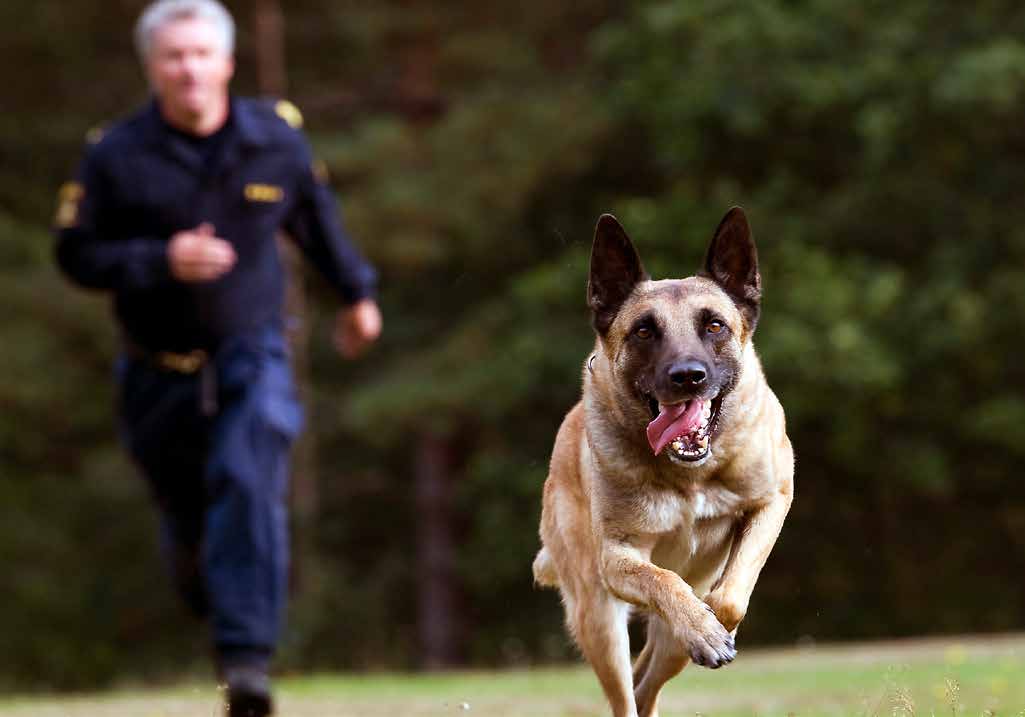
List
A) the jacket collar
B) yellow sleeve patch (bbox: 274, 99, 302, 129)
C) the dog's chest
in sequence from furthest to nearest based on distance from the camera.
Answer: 1. yellow sleeve patch (bbox: 274, 99, 302, 129)
2. the jacket collar
3. the dog's chest

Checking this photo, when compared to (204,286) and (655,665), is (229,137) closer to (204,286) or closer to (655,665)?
(204,286)

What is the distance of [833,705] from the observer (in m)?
8.52

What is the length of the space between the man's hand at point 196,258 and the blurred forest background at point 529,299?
1357 centimetres

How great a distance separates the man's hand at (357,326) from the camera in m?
7.71

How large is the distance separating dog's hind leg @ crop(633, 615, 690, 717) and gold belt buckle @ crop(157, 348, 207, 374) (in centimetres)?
233

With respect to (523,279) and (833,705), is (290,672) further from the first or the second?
(833,705)

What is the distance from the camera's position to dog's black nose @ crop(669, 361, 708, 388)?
487 cm

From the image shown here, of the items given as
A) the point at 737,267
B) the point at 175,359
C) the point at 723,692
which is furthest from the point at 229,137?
the point at 723,692

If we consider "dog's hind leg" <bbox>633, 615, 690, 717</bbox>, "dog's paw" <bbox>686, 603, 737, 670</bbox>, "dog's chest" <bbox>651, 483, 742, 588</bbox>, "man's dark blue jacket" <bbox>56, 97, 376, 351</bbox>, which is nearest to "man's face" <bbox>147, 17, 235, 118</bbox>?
"man's dark blue jacket" <bbox>56, 97, 376, 351</bbox>

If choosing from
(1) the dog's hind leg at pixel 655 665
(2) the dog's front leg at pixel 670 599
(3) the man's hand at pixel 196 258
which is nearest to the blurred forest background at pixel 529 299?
(3) the man's hand at pixel 196 258

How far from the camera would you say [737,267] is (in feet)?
17.3

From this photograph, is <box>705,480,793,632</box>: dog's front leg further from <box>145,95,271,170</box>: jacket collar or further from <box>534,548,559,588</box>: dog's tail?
<box>145,95,271,170</box>: jacket collar

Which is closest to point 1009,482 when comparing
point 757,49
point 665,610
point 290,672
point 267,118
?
point 757,49

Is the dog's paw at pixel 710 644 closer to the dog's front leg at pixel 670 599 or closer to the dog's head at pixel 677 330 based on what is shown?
the dog's front leg at pixel 670 599
